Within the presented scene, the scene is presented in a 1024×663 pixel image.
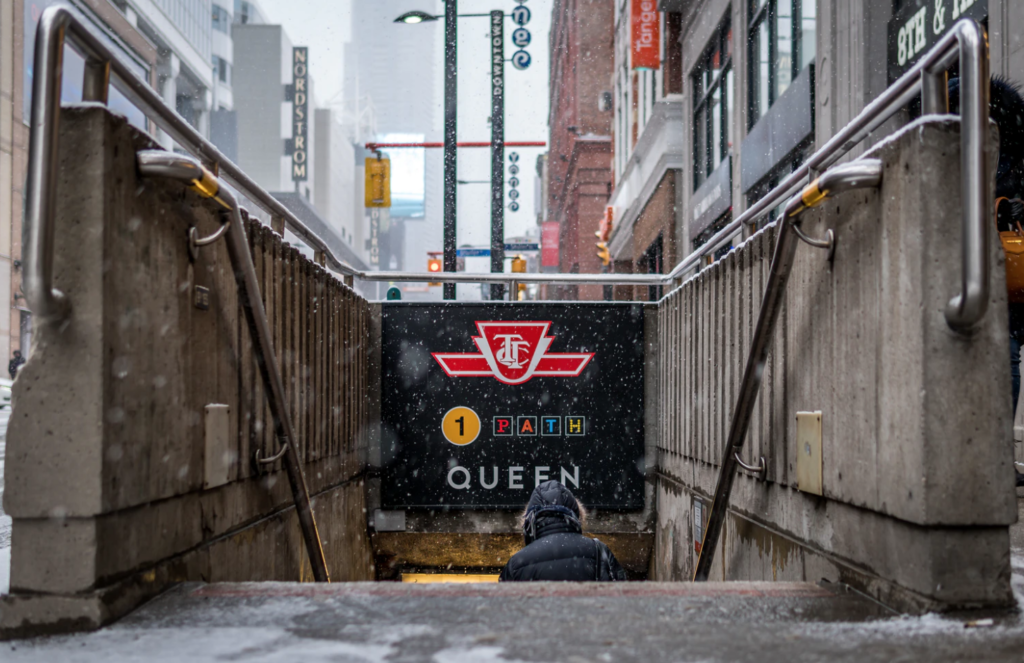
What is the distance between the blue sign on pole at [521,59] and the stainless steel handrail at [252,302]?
2584 centimetres

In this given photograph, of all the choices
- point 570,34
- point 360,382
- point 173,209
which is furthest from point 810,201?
point 570,34

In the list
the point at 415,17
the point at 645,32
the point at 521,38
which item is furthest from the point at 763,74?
the point at 521,38

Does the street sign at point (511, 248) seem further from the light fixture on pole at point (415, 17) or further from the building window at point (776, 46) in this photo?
the building window at point (776, 46)

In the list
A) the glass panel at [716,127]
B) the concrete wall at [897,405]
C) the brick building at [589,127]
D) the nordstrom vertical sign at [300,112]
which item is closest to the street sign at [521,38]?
the brick building at [589,127]

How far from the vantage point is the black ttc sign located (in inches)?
333

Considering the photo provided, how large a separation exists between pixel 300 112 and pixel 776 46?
282 ft

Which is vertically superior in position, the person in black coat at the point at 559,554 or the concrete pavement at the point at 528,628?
the concrete pavement at the point at 528,628

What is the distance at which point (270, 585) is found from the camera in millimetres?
3537

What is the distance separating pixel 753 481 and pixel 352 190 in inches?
5388

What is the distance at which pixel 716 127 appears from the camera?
16531mm

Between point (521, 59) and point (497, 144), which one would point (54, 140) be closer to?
point (497, 144)

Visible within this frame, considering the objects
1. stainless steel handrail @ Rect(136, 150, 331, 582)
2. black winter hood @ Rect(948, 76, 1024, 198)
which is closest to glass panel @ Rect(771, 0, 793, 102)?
black winter hood @ Rect(948, 76, 1024, 198)

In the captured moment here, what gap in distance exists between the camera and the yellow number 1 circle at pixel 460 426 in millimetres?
8500

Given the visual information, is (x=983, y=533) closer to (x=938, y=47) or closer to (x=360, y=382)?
(x=938, y=47)
